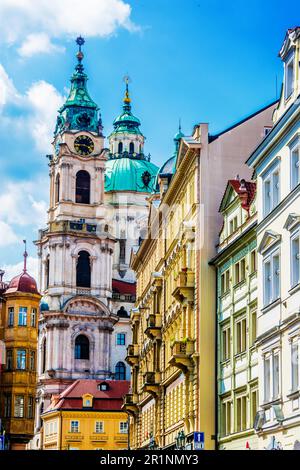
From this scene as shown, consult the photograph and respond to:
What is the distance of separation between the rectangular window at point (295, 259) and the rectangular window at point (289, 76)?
18.3 ft

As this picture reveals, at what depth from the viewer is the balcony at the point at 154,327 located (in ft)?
228

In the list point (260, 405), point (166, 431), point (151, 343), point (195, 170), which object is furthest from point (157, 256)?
point (260, 405)

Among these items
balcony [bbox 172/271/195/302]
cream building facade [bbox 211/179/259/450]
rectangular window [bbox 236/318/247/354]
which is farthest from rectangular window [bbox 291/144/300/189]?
balcony [bbox 172/271/195/302]

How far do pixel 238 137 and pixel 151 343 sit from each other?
2168 centimetres

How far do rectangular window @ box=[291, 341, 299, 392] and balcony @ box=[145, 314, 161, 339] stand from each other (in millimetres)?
31853

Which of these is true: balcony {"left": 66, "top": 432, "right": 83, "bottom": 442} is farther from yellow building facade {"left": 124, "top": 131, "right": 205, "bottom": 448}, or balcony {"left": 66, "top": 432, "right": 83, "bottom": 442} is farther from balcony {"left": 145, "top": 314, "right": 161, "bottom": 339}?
balcony {"left": 145, "top": 314, "right": 161, "bottom": 339}

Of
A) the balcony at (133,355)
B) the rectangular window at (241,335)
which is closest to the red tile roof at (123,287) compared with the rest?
the balcony at (133,355)

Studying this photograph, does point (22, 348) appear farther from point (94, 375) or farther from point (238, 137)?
point (238, 137)

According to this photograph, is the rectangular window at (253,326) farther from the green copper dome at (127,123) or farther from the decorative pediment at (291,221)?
the green copper dome at (127,123)

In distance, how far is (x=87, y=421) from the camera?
11544cm

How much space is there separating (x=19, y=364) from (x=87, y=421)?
1093 centimetres

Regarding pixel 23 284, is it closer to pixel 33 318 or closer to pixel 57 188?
pixel 33 318

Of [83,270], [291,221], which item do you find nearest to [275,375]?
[291,221]

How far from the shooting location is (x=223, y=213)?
174ft
